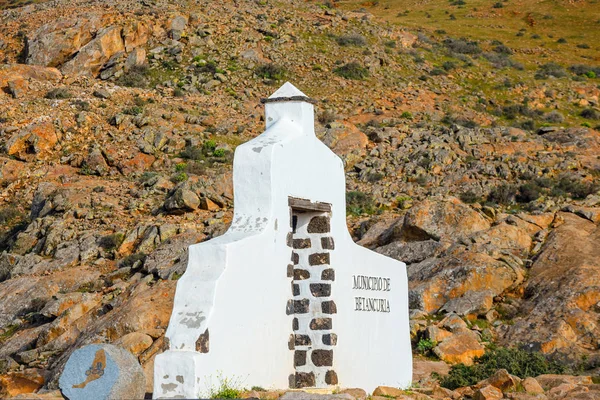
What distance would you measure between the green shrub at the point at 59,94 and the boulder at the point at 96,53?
4.34 meters

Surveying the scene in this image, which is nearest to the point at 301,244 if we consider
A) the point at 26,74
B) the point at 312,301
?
the point at 312,301

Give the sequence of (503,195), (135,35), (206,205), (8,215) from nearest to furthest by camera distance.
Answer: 1. (206,205)
2. (503,195)
3. (8,215)
4. (135,35)

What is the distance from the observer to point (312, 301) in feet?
42.0

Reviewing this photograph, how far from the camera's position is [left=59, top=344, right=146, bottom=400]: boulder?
9555mm

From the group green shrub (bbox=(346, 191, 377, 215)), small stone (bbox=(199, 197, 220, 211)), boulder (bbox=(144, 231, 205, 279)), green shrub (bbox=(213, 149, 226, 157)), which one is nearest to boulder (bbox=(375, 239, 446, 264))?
boulder (bbox=(144, 231, 205, 279))

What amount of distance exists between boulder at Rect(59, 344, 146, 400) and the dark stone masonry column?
321cm

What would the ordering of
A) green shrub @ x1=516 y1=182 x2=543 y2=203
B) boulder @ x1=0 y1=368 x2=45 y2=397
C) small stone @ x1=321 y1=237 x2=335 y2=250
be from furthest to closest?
green shrub @ x1=516 y1=182 x2=543 y2=203, boulder @ x1=0 y1=368 x2=45 y2=397, small stone @ x1=321 y1=237 x2=335 y2=250

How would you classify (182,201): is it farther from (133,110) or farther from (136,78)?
(136,78)

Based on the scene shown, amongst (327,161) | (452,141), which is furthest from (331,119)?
(327,161)

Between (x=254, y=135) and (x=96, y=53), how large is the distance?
38.8 ft

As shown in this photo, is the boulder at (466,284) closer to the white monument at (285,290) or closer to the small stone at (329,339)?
the white monument at (285,290)

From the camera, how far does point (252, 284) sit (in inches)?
445

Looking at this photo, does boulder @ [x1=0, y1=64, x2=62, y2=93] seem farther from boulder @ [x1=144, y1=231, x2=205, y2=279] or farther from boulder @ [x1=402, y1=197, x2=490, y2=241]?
boulder @ [x1=402, y1=197, x2=490, y2=241]

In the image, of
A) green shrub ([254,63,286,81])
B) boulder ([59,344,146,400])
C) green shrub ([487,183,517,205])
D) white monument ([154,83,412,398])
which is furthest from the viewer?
green shrub ([254,63,286,81])
